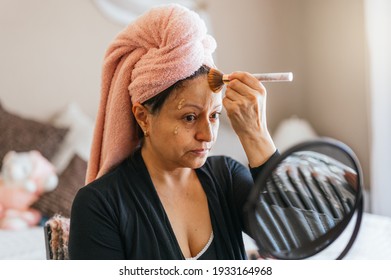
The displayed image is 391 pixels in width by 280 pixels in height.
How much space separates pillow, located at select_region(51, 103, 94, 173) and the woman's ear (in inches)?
39.1

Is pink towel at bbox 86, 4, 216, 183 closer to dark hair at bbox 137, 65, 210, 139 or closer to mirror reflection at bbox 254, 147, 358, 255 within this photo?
dark hair at bbox 137, 65, 210, 139

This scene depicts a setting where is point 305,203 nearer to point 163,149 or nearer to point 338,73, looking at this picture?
point 163,149

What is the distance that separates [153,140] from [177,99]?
88mm

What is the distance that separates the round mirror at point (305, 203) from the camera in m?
0.62

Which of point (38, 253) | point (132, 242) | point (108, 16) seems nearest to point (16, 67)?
point (108, 16)

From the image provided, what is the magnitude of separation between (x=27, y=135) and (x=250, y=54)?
→ 1.08 metres

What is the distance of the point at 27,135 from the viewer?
5.90 ft

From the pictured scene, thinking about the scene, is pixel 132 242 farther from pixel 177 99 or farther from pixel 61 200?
pixel 61 200

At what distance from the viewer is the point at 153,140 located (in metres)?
0.86

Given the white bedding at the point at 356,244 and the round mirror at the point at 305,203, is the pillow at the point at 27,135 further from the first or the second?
the round mirror at the point at 305,203

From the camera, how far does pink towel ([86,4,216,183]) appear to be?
31.3 inches

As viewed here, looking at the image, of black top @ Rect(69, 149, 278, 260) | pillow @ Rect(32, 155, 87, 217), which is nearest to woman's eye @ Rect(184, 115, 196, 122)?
black top @ Rect(69, 149, 278, 260)

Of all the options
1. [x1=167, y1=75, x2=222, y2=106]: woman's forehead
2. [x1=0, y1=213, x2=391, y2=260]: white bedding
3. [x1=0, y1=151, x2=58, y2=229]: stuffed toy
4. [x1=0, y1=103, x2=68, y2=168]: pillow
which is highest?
[x1=167, y1=75, x2=222, y2=106]: woman's forehead

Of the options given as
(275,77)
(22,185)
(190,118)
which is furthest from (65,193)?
(275,77)
